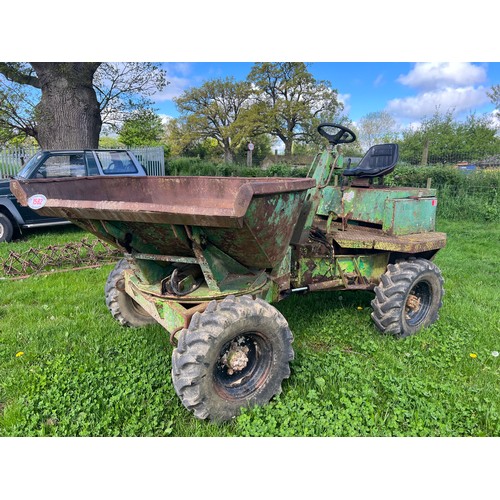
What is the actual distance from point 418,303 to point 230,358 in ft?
7.71

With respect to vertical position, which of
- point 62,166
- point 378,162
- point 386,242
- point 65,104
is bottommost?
point 386,242

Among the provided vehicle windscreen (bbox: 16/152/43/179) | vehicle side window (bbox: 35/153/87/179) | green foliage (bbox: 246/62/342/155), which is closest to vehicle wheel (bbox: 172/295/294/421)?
vehicle side window (bbox: 35/153/87/179)

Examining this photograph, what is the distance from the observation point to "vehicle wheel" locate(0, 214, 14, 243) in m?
7.61

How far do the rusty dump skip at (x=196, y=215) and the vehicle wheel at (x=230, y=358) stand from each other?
1.31 feet

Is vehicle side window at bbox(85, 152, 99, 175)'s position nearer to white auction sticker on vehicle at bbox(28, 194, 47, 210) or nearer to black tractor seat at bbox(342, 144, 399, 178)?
black tractor seat at bbox(342, 144, 399, 178)

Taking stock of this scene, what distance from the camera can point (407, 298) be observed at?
3920 millimetres

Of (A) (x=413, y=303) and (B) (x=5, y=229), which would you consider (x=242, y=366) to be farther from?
(B) (x=5, y=229)

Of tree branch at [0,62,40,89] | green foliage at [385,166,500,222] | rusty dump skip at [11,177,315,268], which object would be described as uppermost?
tree branch at [0,62,40,89]

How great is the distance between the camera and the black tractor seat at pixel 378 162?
13.4 feet

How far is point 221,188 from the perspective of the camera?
12.0ft

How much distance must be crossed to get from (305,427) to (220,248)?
1.26 m

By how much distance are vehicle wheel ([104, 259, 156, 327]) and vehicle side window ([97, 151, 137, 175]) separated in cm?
511

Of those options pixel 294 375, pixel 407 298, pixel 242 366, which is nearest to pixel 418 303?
pixel 407 298

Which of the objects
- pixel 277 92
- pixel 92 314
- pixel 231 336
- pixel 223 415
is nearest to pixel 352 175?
pixel 231 336
